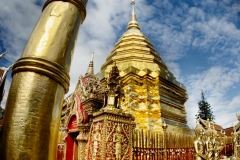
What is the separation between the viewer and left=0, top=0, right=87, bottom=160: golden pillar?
1218 millimetres

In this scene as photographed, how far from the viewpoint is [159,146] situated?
682 cm

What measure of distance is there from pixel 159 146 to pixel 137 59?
6804mm

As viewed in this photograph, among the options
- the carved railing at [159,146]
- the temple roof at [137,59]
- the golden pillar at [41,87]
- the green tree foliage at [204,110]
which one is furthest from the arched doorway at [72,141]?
the green tree foliage at [204,110]

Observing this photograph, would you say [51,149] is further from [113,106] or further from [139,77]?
[139,77]

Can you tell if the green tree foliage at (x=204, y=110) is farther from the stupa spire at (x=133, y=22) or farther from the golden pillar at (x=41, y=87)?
the golden pillar at (x=41, y=87)

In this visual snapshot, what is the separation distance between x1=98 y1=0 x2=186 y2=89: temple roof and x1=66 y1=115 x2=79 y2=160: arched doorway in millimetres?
3878

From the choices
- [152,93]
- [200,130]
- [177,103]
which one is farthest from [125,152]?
[177,103]

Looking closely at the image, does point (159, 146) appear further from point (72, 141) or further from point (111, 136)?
point (72, 141)

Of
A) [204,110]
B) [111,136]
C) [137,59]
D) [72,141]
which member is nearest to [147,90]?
[137,59]

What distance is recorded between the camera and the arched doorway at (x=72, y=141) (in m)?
8.89

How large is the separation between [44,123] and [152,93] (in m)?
10.4

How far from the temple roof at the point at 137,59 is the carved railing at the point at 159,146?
16.4 ft

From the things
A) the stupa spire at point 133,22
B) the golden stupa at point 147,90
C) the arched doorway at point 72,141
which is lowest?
the arched doorway at point 72,141

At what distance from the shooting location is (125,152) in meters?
6.06
